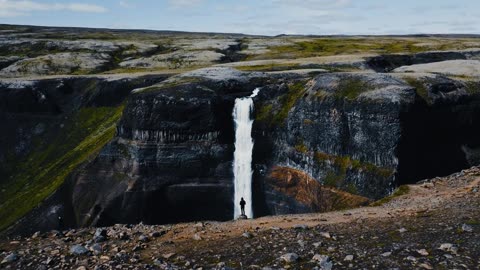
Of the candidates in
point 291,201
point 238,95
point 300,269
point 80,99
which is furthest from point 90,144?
point 300,269

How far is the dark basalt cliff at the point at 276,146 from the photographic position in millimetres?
53594

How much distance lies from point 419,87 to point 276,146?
2169 centimetres

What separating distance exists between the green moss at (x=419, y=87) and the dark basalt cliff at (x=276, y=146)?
0.15 meters

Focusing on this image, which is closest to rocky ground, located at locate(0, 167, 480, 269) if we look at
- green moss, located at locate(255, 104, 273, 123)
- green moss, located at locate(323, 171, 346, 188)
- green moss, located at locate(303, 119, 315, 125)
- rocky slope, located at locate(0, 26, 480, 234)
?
rocky slope, located at locate(0, 26, 480, 234)

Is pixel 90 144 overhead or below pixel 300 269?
below

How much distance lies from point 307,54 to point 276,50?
2248 centimetres

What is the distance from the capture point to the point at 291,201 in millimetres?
64750

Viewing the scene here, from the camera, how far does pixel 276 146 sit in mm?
69438

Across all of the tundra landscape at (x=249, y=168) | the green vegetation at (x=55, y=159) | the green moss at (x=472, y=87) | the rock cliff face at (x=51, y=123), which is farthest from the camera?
the rock cliff face at (x=51, y=123)

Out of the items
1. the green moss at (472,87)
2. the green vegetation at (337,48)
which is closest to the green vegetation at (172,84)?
the green moss at (472,87)

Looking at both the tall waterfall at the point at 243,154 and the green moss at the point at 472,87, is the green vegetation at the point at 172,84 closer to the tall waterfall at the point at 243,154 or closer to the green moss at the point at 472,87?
the tall waterfall at the point at 243,154

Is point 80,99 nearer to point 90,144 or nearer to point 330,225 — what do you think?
point 90,144

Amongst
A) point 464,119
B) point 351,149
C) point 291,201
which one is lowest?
point 291,201

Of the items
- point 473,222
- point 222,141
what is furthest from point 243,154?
point 473,222
